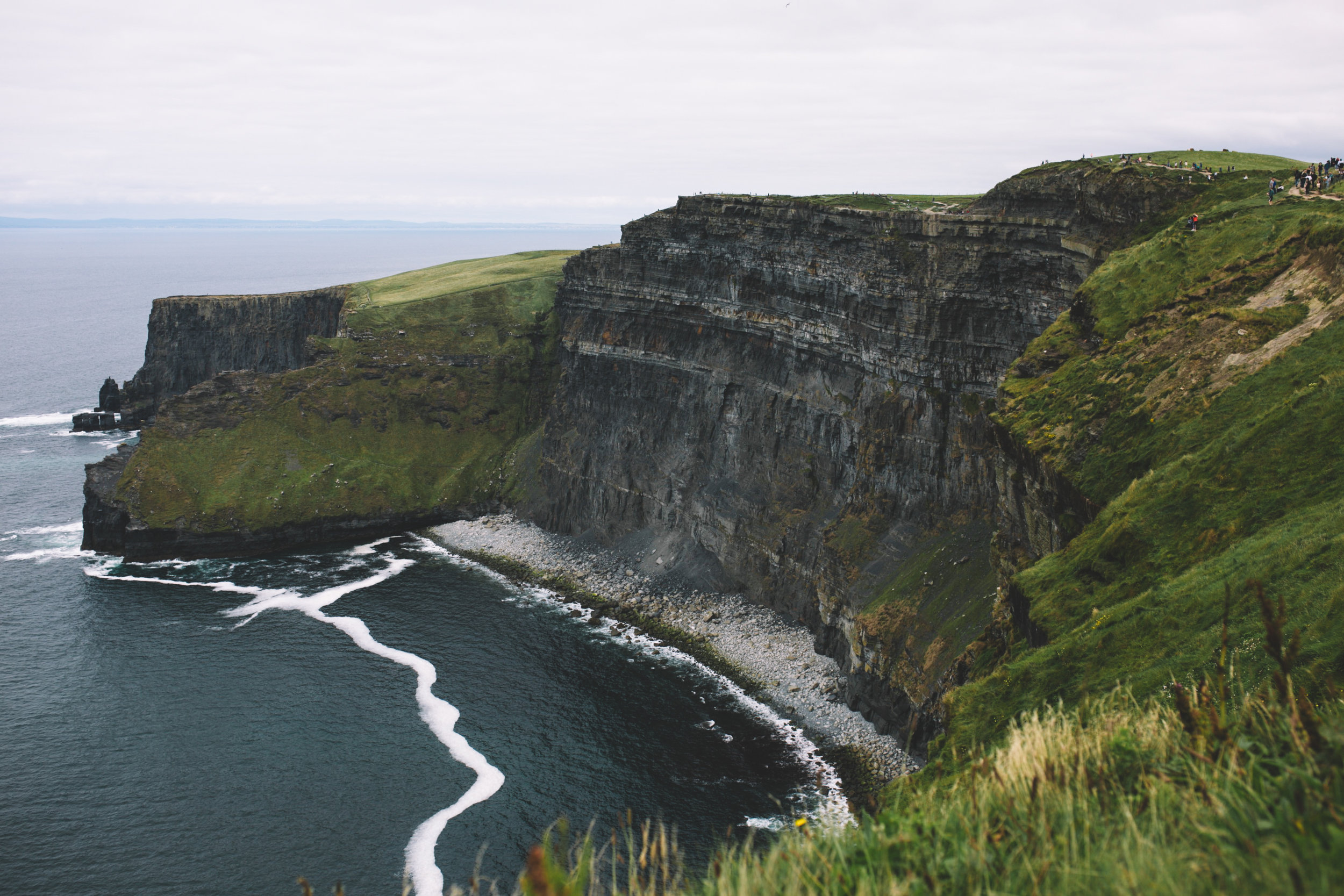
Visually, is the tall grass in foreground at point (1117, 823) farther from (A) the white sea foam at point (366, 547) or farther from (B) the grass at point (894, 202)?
(A) the white sea foam at point (366, 547)

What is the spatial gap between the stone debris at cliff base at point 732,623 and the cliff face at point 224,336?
201 feet

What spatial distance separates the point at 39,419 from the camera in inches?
7042

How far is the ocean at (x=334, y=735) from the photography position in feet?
188

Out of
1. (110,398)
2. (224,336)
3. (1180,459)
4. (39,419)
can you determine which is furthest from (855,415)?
(39,419)

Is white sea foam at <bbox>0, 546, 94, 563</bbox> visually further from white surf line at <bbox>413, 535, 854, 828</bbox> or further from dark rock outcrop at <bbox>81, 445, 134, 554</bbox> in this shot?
white surf line at <bbox>413, 535, 854, 828</bbox>

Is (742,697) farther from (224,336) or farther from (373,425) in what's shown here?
(224,336)

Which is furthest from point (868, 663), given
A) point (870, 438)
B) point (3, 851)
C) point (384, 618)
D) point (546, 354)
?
point (546, 354)

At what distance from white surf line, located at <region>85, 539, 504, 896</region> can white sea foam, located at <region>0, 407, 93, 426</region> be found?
87510mm

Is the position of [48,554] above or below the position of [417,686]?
above

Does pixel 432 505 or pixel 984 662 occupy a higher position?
pixel 984 662

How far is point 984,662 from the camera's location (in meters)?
44.9

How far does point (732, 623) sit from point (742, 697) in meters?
13.2

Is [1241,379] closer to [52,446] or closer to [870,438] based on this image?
[870,438]

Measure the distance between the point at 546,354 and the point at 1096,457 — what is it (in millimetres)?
112054
